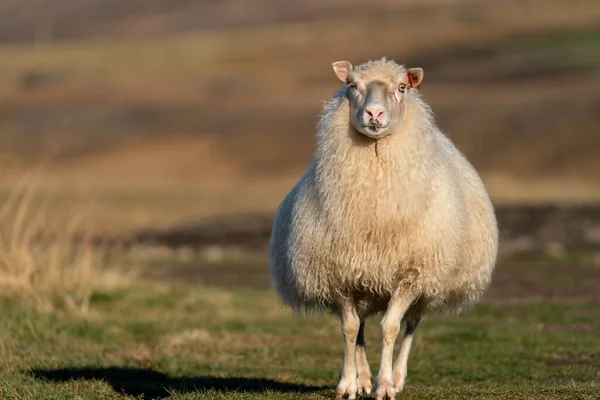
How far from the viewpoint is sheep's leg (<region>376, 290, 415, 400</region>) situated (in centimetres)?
870

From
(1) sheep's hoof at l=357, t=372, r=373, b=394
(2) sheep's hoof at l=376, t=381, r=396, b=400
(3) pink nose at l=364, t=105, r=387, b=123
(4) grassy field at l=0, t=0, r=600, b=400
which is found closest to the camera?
(2) sheep's hoof at l=376, t=381, r=396, b=400

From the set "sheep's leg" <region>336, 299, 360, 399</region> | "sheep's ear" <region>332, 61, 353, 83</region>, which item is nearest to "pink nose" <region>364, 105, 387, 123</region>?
"sheep's ear" <region>332, 61, 353, 83</region>

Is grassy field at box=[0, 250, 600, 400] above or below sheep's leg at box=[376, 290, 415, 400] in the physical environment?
below

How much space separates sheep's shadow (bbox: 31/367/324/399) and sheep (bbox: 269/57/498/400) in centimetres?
114

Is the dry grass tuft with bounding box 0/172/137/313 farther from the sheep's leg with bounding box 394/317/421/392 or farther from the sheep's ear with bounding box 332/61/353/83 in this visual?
the sheep's ear with bounding box 332/61/353/83

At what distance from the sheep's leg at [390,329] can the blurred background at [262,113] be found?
750 centimetres

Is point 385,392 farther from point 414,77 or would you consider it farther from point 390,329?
point 414,77

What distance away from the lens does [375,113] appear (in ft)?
28.5

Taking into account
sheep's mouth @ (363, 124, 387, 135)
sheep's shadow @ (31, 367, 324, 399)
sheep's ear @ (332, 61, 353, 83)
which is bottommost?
sheep's shadow @ (31, 367, 324, 399)

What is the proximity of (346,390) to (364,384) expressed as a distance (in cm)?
55

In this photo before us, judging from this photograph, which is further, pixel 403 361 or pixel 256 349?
pixel 256 349

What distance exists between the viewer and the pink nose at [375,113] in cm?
870

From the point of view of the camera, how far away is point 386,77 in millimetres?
9117

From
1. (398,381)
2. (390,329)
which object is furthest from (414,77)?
(398,381)
